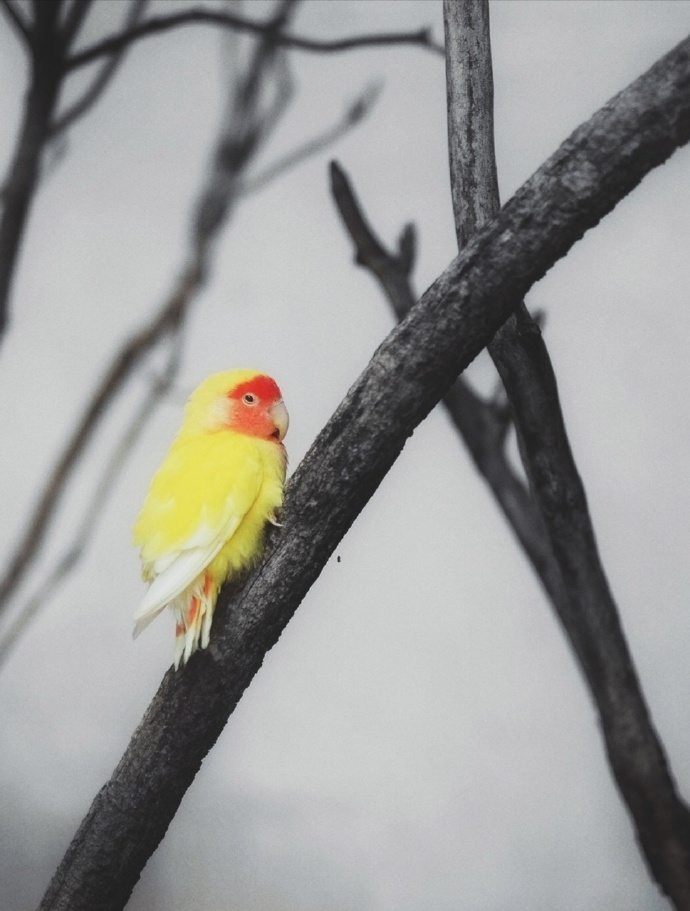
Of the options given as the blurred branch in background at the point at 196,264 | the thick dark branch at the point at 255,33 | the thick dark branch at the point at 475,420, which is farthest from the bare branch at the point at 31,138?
the thick dark branch at the point at 475,420

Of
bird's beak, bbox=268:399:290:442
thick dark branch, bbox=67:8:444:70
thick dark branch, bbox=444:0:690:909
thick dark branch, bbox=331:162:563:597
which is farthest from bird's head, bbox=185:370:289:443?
thick dark branch, bbox=67:8:444:70

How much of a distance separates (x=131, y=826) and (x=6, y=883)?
70 centimetres

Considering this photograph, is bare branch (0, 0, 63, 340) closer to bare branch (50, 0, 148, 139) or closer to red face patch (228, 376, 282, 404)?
bare branch (50, 0, 148, 139)

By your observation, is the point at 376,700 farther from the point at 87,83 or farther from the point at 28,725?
the point at 87,83

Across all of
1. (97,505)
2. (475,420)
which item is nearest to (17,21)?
(97,505)

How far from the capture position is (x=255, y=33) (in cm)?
A: 166

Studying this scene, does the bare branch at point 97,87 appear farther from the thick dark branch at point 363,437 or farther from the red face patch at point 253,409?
the thick dark branch at point 363,437

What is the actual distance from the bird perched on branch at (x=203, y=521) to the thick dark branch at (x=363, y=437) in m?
0.02

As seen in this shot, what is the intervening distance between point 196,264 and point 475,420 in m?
0.58

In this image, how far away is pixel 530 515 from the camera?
153 centimetres

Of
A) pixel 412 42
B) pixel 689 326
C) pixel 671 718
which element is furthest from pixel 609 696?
pixel 412 42

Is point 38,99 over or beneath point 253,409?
over

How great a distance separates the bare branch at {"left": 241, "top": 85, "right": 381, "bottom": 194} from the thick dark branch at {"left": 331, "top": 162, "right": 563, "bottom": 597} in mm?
214

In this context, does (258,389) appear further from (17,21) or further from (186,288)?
(17,21)
